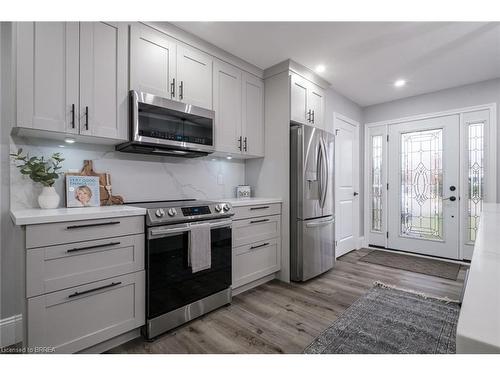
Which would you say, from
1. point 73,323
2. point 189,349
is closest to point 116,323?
point 73,323

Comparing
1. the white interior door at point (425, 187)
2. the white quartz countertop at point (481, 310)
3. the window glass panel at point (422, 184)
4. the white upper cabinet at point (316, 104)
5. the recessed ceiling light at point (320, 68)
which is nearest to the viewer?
the white quartz countertop at point (481, 310)

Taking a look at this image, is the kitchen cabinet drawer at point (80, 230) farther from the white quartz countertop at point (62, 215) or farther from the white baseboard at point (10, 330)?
the white baseboard at point (10, 330)

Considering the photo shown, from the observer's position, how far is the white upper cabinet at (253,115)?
2.92 m

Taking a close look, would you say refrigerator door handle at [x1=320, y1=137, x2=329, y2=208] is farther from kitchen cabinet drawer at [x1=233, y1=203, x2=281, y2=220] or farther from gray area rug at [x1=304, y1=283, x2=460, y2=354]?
gray area rug at [x1=304, y1=283, x2=460, y2=354]

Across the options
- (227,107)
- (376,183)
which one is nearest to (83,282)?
(227,107)

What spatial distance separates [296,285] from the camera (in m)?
2.85

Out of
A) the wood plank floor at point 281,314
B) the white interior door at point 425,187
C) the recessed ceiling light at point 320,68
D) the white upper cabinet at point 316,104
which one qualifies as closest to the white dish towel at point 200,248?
the wood plank floor at point 281,314

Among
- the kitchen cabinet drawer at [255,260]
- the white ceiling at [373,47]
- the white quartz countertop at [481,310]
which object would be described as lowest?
the kitchen cabinet drawer at [255,260]

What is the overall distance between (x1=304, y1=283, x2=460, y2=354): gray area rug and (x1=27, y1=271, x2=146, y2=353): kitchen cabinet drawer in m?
1.23

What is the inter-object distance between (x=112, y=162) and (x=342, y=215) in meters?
3.28

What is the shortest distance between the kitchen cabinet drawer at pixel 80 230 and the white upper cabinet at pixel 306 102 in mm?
2071

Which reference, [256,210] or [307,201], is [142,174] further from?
[307,201]

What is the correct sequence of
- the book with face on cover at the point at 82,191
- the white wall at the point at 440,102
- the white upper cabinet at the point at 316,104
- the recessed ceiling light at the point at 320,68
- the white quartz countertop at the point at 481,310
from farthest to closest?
the white wall at the point at 440,102, the white upper cabinet at the point at 316,104, the recessed ceiling light at the point at 320,68, the book with face on cover at the point at 82,191, the white quartz countertop at the point at 481,310

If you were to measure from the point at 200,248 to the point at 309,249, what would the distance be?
1427 millimetres
